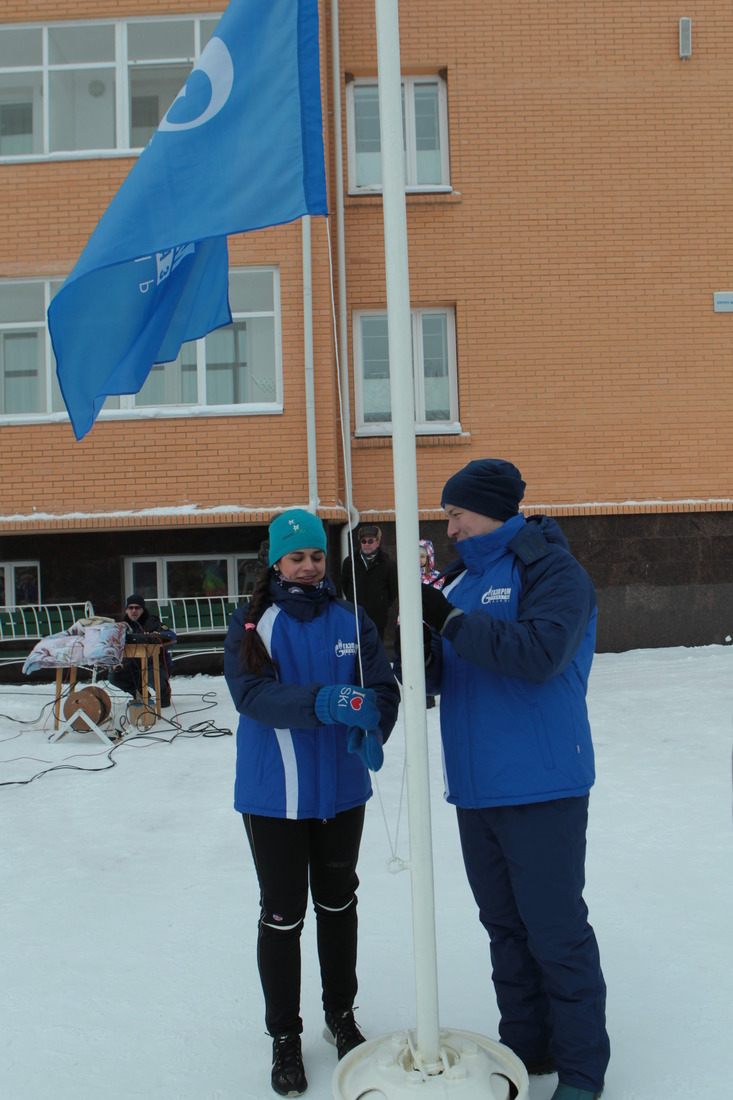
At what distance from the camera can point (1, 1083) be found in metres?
2.76

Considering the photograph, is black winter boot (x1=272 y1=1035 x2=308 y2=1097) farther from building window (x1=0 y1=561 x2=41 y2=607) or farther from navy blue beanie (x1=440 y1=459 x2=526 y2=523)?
building window (x1=0 y1=561 x2=41 y2=607)

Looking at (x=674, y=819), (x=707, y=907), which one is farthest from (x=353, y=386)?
(x=707, y=907)

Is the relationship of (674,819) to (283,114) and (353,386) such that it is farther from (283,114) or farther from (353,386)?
(353,386)

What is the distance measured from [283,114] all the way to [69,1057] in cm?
299

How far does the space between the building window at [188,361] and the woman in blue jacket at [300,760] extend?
773 centimetres

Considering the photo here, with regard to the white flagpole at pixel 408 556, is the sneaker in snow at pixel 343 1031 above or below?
below

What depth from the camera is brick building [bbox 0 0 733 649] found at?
10820mm

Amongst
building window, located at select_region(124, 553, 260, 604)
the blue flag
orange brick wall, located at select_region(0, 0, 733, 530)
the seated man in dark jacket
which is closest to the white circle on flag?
the blue flag

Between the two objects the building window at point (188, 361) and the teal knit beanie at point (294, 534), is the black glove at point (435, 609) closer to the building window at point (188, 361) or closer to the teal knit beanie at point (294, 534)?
the teal knit beanie at point (294, 534)

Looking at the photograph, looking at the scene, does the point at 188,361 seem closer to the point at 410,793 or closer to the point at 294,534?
the point at 294,534

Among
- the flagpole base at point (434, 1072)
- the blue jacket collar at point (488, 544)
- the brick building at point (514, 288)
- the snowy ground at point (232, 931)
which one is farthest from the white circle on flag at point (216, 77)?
the brick building at point (514, 288)

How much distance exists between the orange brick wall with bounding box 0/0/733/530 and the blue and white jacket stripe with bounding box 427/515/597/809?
27.1ft

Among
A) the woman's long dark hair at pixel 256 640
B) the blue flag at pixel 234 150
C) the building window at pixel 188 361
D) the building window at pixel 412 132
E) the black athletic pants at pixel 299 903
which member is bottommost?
the black athletic pants at pixel 299 903

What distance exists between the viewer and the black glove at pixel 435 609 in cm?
253
